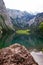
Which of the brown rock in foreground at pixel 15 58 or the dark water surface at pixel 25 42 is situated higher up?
the brown rock in foreground at pixel 15 58

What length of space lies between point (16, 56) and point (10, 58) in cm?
21

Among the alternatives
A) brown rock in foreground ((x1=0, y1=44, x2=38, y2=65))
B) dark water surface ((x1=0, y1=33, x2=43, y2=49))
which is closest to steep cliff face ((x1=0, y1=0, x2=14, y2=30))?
dark water surface ((x1=0, y1=33, x2=43, y2=49))

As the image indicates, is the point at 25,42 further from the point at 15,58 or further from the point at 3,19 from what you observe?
the point at 3,19

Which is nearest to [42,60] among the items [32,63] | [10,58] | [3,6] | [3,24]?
[32,63]

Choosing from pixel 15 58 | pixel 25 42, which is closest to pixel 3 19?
pixel 25 42

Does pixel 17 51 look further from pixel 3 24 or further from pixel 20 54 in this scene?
pixel 3 24

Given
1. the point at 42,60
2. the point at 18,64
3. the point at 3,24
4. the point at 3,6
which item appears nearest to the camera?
the point at 18,64

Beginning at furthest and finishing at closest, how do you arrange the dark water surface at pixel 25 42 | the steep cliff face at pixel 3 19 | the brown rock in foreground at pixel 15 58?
the steep cliff face at pixel 3 19 < the dark water surface at pixel 25 42 < the brown rock in foreground at pixel 15 58

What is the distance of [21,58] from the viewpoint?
6828mm

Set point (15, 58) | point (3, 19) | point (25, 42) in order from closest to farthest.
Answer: point (15, 58)
point (25, 42)
point (3, 19)

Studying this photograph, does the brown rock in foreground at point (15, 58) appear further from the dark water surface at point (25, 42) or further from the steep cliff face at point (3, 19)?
the steep cliff face at point (3, 19)

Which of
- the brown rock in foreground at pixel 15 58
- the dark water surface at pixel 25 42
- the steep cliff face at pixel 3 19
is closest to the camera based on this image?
the brown rock in foreground at pixel 15 58

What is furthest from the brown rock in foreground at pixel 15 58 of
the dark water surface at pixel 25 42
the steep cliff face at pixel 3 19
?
the steep cliff face at pixel 3 19

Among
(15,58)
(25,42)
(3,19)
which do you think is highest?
(15,58)
